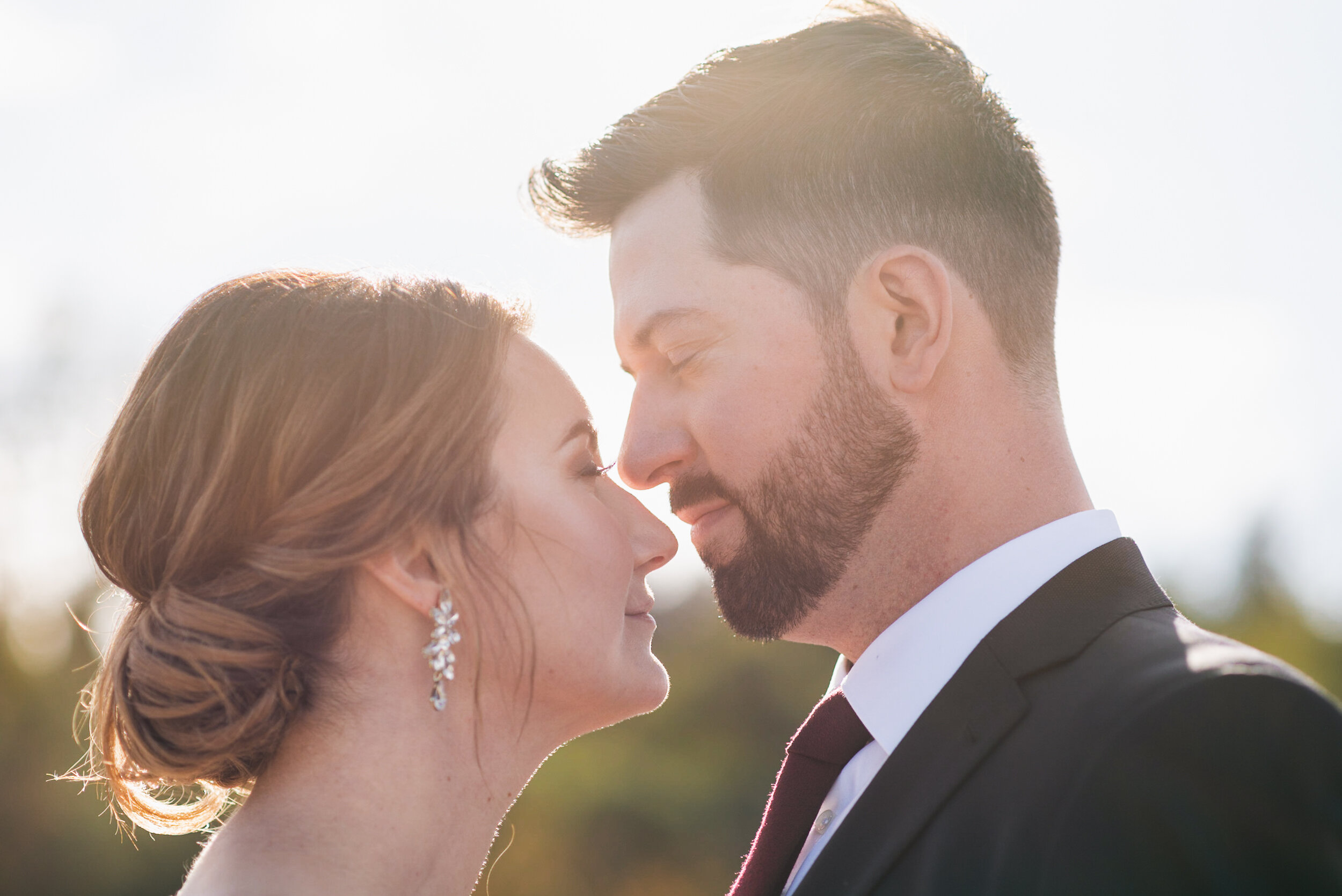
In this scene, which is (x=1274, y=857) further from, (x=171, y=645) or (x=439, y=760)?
(x=171, y=645)

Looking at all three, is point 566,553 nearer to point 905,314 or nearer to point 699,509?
point 699,509

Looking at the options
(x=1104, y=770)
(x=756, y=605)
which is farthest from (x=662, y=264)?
(x=1104, y=770)

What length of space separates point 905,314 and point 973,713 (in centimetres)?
114

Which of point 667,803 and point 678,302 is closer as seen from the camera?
point 678,302

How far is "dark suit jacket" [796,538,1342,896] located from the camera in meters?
1.77

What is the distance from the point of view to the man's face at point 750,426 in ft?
9.59

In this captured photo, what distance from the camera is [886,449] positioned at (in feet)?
9.51

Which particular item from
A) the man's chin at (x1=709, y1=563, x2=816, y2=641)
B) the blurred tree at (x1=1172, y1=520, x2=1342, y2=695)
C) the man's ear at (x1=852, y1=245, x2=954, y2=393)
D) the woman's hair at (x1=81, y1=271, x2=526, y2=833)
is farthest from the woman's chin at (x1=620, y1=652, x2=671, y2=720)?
the blurred tree at (x1=1172, y1=520, x2=1342, y2=695)

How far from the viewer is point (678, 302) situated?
311cm

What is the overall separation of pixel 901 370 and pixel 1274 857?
1.50 m

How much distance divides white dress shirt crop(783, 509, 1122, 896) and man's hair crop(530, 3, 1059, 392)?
0.57 m

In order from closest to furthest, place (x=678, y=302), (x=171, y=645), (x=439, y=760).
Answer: (x=171, y=645) → (x=439, y=760) → (x=678, y=302)

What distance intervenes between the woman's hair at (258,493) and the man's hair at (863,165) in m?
0.96

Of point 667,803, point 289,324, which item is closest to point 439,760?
point 289,324
